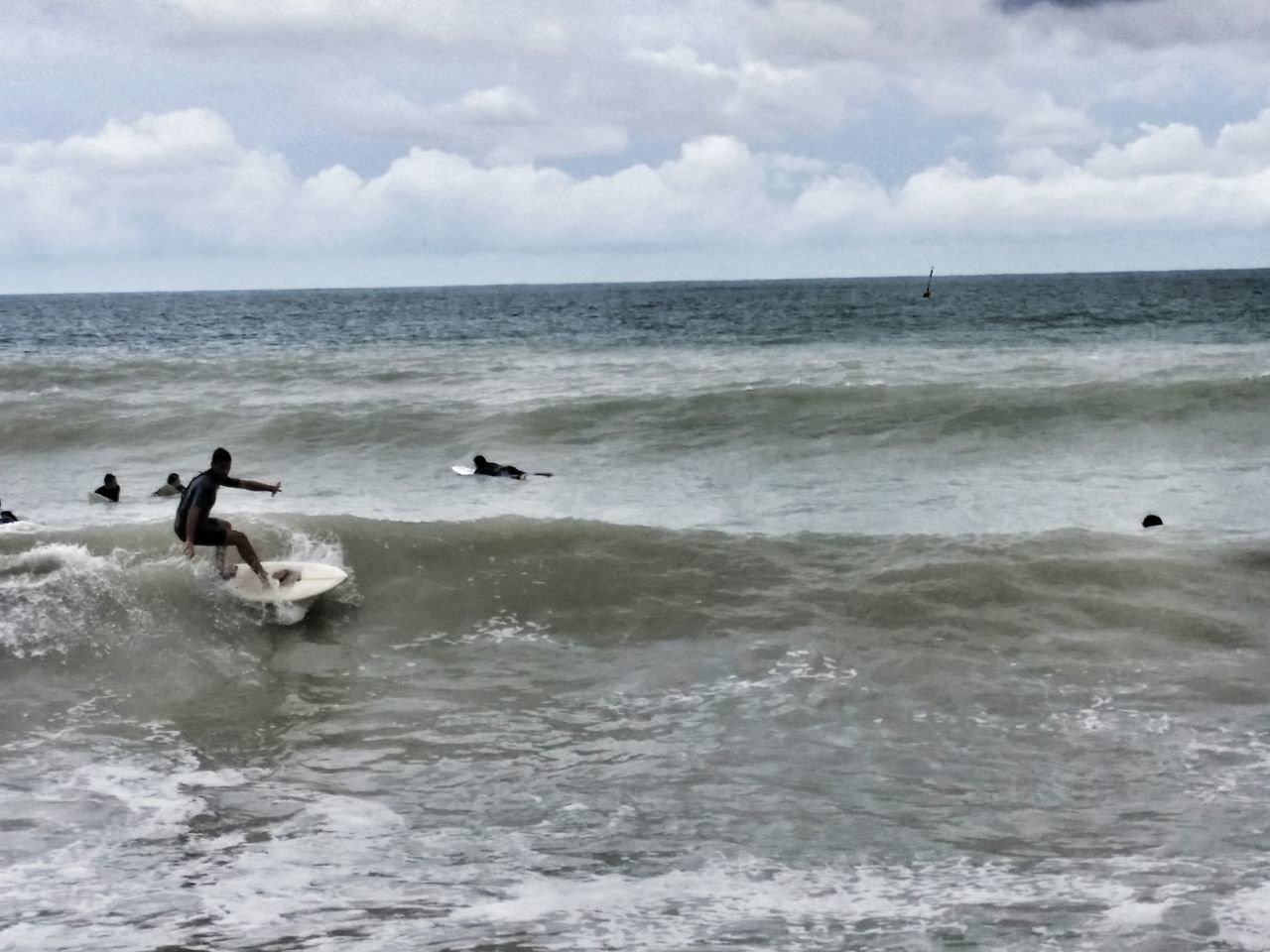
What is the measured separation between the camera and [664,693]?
1149 centimetres

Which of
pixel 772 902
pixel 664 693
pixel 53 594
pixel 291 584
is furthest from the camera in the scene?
pixel 53 594

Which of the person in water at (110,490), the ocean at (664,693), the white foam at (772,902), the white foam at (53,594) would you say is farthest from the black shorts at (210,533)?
the person in water at (110,490)

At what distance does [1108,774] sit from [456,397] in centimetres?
2404

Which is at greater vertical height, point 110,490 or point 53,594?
point 110,490

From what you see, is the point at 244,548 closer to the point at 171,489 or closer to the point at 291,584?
the point at 291,584

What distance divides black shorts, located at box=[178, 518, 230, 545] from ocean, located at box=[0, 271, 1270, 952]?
37.4 inches

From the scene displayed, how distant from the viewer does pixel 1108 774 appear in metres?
9.42

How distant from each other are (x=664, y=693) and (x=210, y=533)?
4934 mm

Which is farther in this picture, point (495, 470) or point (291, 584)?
point (495, 470)

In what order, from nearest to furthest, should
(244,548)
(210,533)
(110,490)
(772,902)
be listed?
(772,902) → (210,533) → (244,548) → (110,490)

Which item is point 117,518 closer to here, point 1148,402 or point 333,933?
point 333,933

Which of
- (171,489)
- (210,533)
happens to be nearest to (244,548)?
(210,533)

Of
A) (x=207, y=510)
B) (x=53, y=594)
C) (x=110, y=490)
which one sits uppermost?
(x=207, y=510)

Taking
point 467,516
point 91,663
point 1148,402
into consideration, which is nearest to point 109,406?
point 467,516
